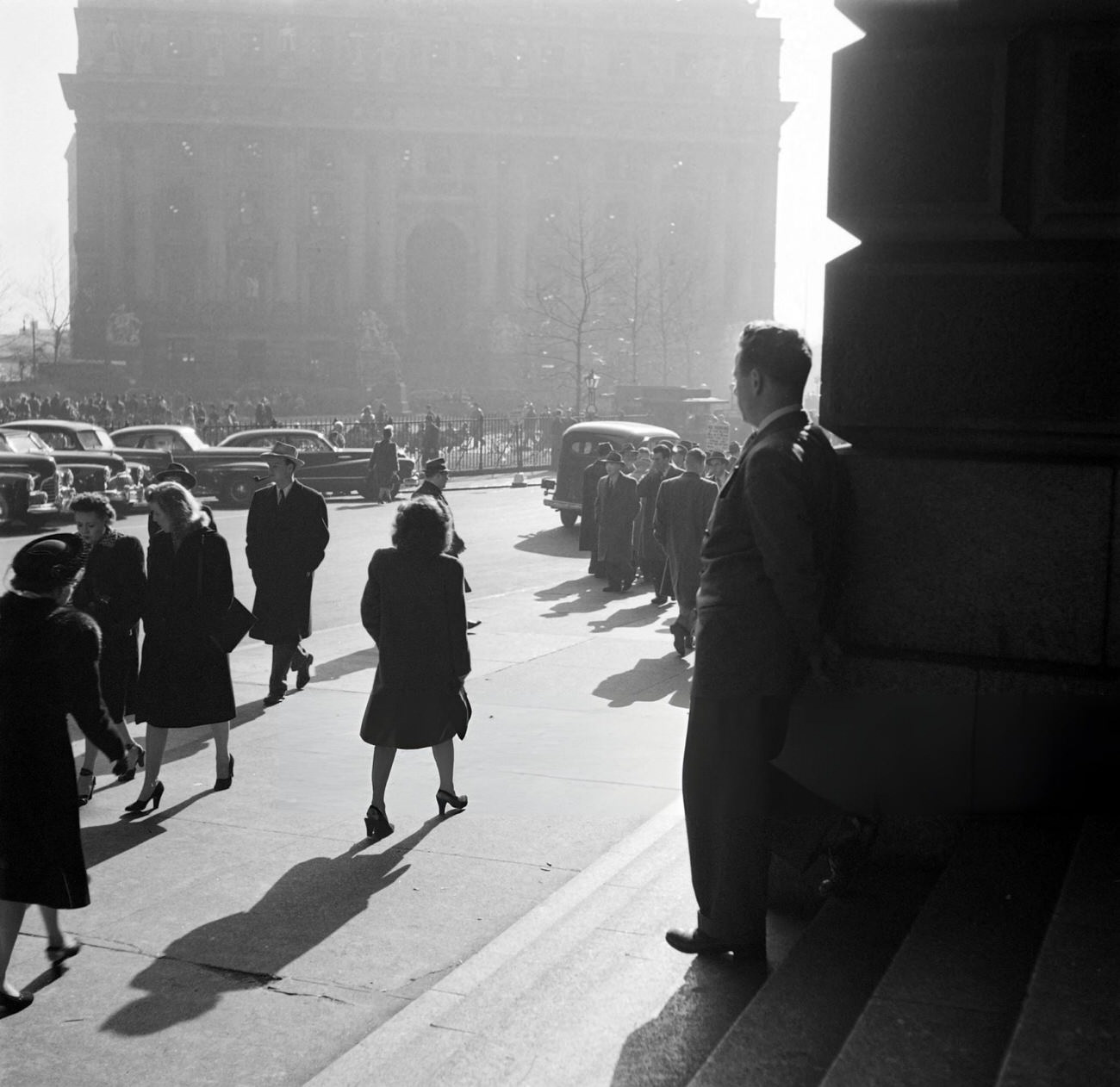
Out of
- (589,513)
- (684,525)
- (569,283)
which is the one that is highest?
(569,283)

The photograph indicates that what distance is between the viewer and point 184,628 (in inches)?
316

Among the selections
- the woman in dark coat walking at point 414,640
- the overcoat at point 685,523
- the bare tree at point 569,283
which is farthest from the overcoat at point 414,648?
the bare tree at point 569,283

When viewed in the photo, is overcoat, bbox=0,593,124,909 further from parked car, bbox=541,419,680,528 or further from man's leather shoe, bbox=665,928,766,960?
parked car, bbox=541,419,680,528

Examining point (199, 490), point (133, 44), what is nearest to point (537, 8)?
point (133, 44)

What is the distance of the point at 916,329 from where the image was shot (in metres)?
4.94

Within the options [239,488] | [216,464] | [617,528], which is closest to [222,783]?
[617,528]

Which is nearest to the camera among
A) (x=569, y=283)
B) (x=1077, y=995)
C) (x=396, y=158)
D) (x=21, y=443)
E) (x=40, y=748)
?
(x=1077, y=995)

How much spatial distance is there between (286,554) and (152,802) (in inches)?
150

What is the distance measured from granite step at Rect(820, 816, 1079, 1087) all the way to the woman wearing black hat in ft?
9.19

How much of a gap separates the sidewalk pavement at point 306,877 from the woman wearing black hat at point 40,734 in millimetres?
382

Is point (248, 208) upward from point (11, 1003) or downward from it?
upward

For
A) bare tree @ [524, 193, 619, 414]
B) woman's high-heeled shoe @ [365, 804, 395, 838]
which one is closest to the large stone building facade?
bare tree @ [524, 193, 619, 414]

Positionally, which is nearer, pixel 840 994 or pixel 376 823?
pixel 840 994

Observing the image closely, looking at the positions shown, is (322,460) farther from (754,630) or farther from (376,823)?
(754,630)
